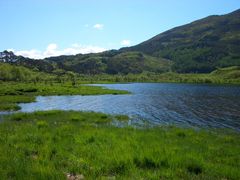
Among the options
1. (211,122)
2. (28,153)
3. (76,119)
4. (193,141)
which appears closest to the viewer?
(28,153)

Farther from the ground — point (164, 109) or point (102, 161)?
point (102, 161)

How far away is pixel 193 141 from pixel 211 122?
2037cm

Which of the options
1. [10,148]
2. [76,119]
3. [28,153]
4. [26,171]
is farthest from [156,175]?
[76,119]

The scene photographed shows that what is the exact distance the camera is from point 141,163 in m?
16.0

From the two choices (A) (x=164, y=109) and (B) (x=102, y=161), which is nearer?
(B) (x=102, y=161)

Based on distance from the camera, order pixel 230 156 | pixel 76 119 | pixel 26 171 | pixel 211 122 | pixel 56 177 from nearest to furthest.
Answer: pixel 56 177 → pixel 26 171 → pixel 230 156 → pixel 76 119 → pixel 211 122

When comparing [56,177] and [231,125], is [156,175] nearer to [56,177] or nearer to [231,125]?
[56,177]

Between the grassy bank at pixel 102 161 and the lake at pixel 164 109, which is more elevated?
the grassy bank at pixel 102 161

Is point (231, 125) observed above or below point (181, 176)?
below

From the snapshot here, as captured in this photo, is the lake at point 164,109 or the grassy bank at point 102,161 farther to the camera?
the lake at point 164,109

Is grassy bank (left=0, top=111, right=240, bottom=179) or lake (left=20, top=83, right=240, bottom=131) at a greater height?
grassy bank (left=0, top=111, right=240, bottom=179)

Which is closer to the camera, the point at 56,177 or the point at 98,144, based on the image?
the point at 56,177

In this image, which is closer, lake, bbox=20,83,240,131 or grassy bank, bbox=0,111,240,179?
grassy bank, bbox=0,111,240,179

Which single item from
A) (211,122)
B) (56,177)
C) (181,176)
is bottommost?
(211,122)
